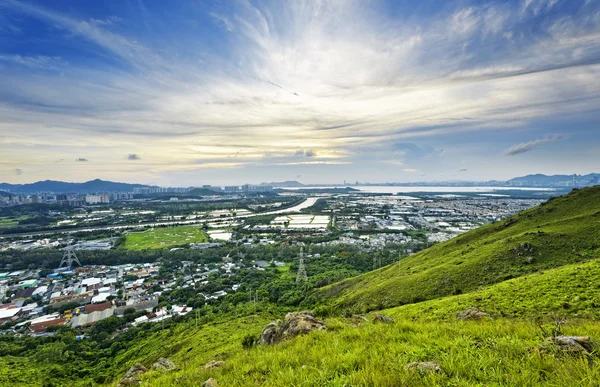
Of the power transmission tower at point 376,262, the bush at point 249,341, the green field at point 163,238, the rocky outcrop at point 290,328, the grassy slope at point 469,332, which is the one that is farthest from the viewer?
the green field at point 163,238

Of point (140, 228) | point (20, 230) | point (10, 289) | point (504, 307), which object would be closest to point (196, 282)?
point (10, 289)

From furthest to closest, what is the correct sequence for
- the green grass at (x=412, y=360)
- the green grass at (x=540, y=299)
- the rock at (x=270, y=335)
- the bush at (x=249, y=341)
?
the green grass at (x=540, y=299) → the bush at (x=249, y=341) → the rock at (x=270, y=335) → the green grass at (x=412, y=360)

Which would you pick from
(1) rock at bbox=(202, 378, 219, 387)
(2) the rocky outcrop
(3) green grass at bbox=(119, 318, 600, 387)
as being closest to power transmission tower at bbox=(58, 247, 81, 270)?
(2) the rocky outcrop

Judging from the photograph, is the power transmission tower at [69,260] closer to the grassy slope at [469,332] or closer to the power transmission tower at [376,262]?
the grassy slope at [469,332]

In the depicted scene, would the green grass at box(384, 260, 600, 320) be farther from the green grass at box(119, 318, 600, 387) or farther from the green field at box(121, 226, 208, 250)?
the green field at box(121, 226, 208, 250)

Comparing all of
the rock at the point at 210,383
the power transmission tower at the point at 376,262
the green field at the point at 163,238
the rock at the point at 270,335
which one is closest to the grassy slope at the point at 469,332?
the rock at the point at 210,383

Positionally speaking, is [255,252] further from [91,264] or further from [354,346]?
[354,346]
